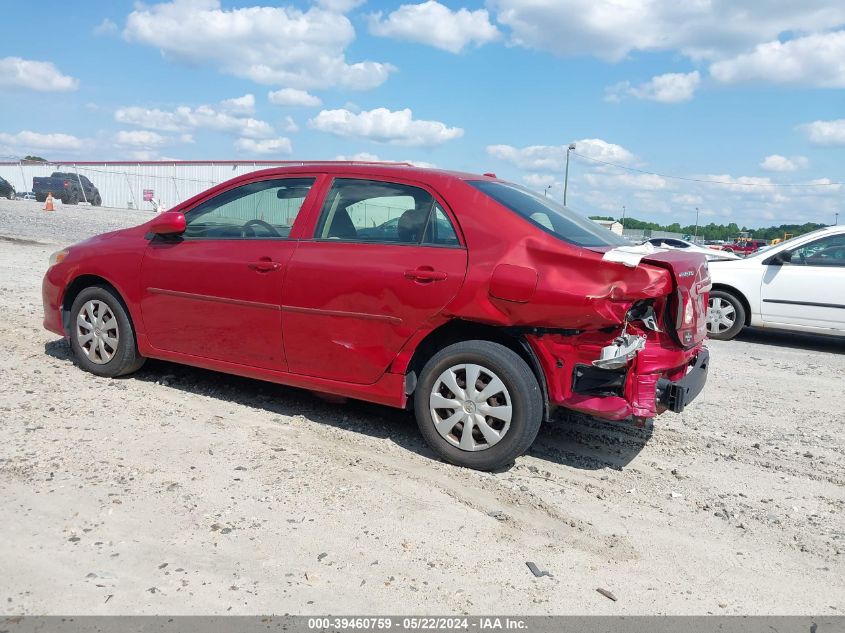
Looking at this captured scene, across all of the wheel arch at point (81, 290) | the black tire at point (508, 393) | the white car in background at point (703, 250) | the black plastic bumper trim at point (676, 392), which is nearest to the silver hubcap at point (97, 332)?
the wheel arch at point (81, 290)

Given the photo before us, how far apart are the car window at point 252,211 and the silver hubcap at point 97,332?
96cm

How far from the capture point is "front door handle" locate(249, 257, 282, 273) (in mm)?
4832

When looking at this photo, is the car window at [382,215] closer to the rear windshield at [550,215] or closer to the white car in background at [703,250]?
the rear windshield at [550,215]

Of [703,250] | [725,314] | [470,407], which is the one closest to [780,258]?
[725,314]

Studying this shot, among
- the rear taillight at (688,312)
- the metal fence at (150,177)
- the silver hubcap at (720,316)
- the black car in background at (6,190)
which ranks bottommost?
the silver hubcap at (720,316)

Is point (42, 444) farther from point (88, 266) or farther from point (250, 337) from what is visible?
point (88, 266)

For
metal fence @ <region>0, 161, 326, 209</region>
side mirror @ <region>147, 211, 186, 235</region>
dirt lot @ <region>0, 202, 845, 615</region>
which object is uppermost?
metal fence @ <region>0, 161, 326, 209</region>

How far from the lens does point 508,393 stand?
Answer: 4.17 meters

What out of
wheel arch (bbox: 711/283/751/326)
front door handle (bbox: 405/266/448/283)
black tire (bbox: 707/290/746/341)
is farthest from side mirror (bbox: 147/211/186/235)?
wheel arch (bbox: 711/283/751/326)

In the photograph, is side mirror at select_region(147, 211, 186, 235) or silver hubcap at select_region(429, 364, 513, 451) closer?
silver hubcap at select_region(429, 364, 513, 451)

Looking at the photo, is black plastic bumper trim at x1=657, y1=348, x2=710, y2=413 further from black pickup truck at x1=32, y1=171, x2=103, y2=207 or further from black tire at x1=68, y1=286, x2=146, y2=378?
black pickup truck at x1=32, y1=171, x2=103, y2=207

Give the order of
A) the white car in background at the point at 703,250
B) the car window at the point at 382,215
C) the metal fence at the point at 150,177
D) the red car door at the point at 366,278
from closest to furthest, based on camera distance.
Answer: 1. the red car door at the point at 366,278
2. the car window at the point at 382,215
3. the white car in background at the point at 703,250
4. the metal fence at the point at 150,177

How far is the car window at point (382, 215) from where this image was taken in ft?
14.8

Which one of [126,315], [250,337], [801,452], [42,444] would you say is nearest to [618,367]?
[801,452]
